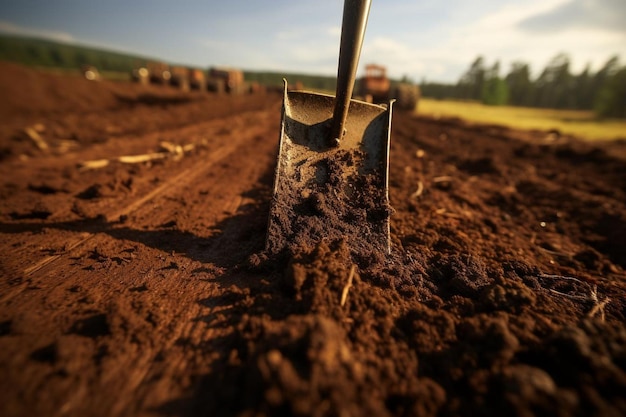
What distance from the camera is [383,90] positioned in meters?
18.5

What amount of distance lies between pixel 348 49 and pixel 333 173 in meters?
1.07

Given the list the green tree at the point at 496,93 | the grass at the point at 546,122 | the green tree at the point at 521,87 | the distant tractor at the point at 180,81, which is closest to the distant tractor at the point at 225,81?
the distant tractor at the point at 180,81

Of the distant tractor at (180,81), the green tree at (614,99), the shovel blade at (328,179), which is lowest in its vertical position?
the shovel blade at (328,179)

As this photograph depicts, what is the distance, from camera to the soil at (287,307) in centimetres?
130

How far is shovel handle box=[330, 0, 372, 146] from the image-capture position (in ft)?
6.70

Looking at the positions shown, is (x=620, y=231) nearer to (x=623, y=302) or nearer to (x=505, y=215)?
(x=505, y=215)

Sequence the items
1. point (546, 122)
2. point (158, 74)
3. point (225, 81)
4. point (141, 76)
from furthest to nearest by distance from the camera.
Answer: point (225, 81) < point (546, 122) < point (158, 74) < point (141, 76)

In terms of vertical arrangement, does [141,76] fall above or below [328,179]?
above

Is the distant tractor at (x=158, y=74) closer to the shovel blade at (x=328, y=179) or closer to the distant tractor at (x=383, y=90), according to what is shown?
the distant tractor at (x=383, y=90)

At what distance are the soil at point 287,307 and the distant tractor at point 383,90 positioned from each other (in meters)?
15.9

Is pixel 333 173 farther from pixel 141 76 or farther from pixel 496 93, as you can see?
pixel 496 93

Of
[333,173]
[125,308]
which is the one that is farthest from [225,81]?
[125,308]

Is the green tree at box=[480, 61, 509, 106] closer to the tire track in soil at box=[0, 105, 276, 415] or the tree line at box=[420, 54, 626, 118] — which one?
the tree line at box=[420, 54, 626, 118]

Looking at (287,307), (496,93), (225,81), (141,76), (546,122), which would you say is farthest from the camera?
(496,93)
